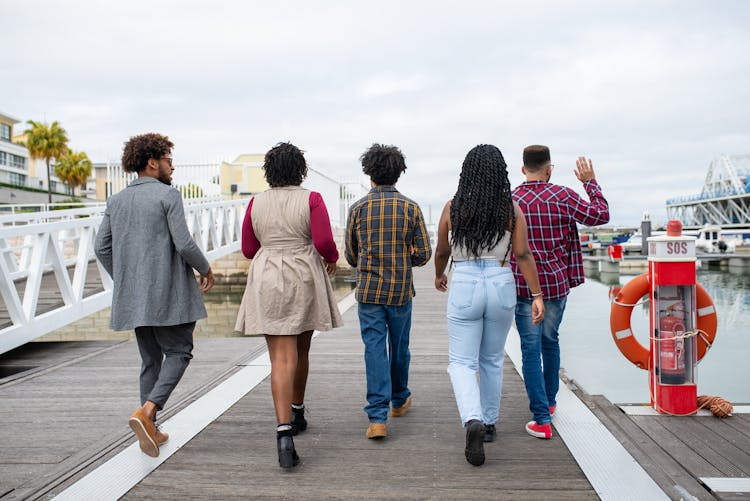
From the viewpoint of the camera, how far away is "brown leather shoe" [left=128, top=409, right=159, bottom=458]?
323 centimetres

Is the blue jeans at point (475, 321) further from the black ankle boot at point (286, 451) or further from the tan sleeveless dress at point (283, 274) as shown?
the black ankle boot at point (286, 451)

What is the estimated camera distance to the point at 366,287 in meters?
3.64

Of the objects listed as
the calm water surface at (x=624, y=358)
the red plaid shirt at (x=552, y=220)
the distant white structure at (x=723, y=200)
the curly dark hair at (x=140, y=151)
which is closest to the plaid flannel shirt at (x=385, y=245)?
the red plaid shirt at (x=552, y=220)

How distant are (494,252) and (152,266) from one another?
1811 millimetres

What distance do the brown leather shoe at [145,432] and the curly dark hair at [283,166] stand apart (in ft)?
4.56

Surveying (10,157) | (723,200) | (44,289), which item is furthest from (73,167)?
(723,200)

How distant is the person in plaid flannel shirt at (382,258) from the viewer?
364 cm

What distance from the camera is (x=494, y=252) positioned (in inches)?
130

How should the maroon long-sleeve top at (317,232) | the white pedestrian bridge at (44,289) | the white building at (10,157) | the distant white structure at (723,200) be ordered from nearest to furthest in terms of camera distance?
the maroon long-sleeve top at (317,232) < the white pedestrian bridge at (44,289) < the white building at (10,157) < the distant white structure at (723,200)

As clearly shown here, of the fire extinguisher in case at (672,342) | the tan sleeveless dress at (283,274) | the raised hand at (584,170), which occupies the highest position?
the raised hand at (584,170)

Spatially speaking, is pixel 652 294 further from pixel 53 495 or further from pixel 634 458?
pixel 53 495

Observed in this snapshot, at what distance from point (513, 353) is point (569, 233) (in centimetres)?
258

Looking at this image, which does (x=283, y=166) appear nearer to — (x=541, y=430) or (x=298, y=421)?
(x=298, y=421)

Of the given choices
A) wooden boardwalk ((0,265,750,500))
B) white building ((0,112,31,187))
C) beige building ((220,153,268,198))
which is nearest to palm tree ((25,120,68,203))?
white building ((0,112,31,187))
